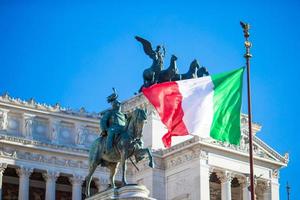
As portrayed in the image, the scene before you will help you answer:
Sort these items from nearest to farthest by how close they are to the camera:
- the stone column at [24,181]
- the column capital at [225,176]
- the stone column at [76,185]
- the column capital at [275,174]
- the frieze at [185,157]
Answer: the stone column at [24,181] → the stone column at [76,185] → the frieze at [185,157] → the column capital at [225,176] → the column capital at [275,174]

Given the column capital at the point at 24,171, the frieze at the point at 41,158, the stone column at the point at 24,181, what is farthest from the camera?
the column capital at the point at 24,171

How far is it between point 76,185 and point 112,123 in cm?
3062

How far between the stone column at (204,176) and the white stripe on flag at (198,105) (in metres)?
30.3

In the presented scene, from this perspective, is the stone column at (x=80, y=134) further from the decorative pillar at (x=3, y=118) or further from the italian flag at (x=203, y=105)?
the italian flag at (x=203, y=105)

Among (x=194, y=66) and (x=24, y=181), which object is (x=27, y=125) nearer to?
(x=24, y=181)

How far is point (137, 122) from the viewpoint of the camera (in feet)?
115

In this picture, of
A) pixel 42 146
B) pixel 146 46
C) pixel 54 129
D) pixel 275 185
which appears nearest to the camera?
pixel 42 146

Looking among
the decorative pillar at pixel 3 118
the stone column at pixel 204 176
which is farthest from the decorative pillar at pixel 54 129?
the stone column at pixel 204 176

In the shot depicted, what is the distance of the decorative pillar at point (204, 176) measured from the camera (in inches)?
2598

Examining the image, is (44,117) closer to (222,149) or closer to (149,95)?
(222,149)

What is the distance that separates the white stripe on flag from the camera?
116 ft

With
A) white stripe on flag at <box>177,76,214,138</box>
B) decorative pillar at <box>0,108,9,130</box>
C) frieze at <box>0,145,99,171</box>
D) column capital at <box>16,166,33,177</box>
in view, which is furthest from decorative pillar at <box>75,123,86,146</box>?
white stripe on flag at <box>177,76,214,138</box>

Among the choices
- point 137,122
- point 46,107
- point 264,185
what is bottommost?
point 137,122

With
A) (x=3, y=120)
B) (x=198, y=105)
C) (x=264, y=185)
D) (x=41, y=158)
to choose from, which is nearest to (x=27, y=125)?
(x=3, y=120)
